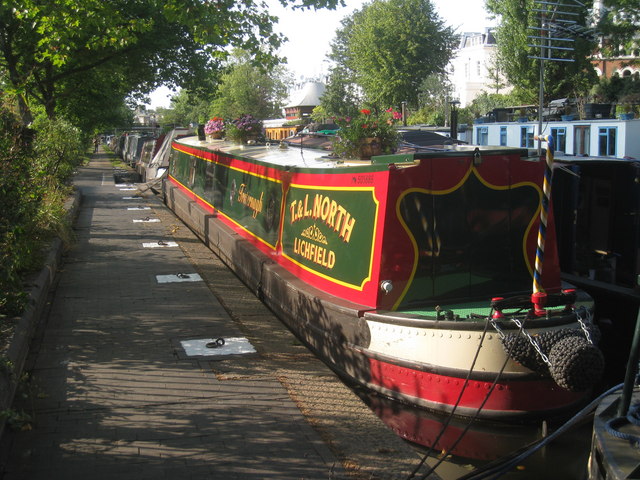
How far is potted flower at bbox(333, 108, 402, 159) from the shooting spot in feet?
26.7

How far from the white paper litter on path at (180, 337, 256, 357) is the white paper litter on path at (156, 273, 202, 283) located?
3.01 m

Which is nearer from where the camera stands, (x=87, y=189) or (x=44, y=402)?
(x=44, y=402)

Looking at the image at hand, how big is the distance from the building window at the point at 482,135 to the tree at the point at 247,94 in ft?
182

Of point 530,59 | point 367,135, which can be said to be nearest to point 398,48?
point 530,59

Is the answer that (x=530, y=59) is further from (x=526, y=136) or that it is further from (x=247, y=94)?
(x=247, y=94)

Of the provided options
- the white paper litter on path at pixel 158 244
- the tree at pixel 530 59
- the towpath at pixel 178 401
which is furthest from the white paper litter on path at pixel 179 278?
the tree at pixel 530 59

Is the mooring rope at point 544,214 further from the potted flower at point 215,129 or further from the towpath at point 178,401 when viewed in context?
the potted flower at point 215,129

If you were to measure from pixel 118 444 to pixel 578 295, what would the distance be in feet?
15.2

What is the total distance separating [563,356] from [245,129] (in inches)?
404

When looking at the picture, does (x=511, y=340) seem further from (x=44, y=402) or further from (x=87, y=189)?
(x=87, y=189)

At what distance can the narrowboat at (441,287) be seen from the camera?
6.22 m

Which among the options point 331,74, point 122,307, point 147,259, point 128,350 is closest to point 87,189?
point 147,259

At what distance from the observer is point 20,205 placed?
798cm

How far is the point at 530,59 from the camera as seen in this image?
3447cm
